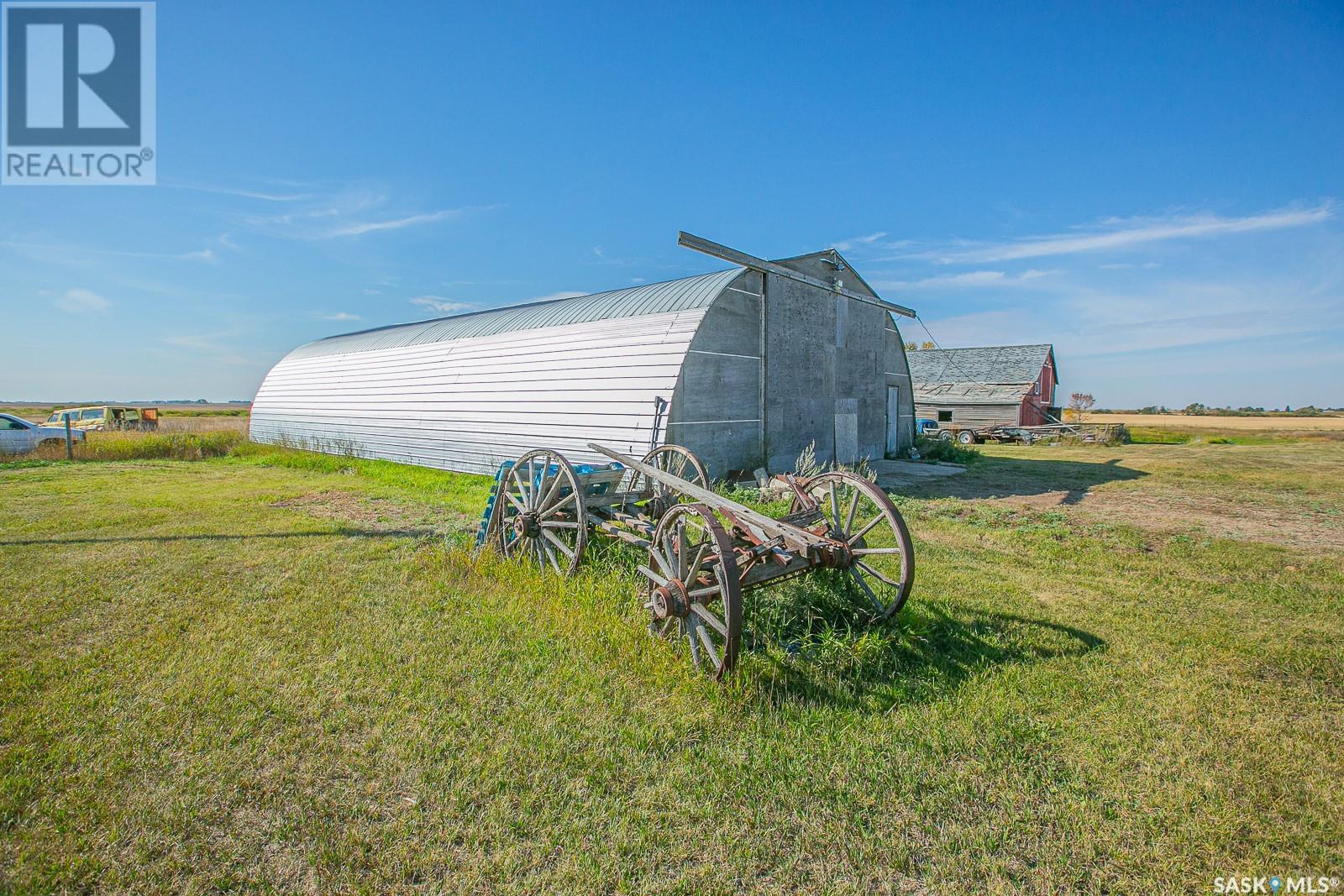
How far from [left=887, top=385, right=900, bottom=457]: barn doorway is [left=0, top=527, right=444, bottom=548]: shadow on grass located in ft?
49.0

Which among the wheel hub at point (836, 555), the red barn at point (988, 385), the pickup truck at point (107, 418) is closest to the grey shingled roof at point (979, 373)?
the red barn at point (988, 385)

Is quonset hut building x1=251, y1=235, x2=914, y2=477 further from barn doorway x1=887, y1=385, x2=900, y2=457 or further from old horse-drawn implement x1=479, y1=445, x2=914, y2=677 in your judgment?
old horse-drawn implement x1=479, y1=445, x2=914, y2=677

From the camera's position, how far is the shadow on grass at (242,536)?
8.31 m

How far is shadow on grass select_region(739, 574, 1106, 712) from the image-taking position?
4211mm

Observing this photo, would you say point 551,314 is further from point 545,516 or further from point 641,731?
point 641,731

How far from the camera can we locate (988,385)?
107ft

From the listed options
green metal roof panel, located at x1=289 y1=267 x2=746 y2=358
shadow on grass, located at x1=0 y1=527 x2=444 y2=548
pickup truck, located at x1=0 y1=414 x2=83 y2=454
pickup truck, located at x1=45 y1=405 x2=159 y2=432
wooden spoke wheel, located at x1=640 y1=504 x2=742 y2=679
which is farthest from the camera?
pickup truck, located at x1=45 y1=405 x2=159 y2=432

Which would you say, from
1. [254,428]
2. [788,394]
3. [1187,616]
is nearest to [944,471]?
[788,394]

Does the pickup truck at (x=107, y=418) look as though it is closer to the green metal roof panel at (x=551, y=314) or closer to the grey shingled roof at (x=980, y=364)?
the green metal roof panel at (x=551, y=314)

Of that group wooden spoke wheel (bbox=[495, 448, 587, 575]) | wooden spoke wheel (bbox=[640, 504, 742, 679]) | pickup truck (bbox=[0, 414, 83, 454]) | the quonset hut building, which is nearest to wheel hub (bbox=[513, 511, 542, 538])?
wooden spoke wheel (bbox=[495, 448, 587, 575])

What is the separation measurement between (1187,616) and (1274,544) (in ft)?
15.2

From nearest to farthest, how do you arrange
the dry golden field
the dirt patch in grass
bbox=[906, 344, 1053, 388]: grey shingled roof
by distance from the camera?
the dirt patch in grass, bbox=[906, 344, 1053, 388]: grey shingled roof, the dry golden field

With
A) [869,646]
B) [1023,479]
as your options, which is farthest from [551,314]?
[869,646]

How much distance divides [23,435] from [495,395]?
15638 millimetres
